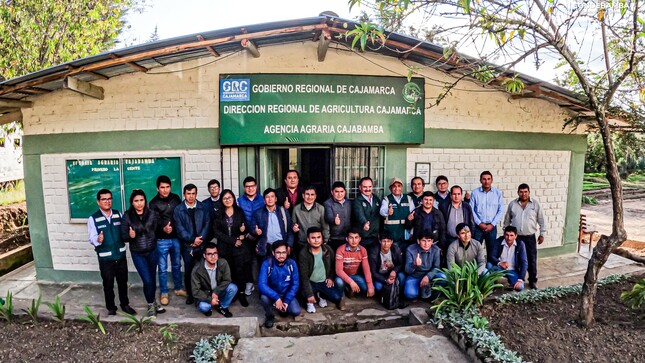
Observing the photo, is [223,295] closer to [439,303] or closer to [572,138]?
[439,303]

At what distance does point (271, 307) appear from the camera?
448cm

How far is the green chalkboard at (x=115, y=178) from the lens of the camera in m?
5.71

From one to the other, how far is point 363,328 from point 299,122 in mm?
3015

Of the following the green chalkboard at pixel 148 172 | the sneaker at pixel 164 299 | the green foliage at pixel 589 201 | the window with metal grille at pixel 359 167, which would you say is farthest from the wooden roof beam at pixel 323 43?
the green foliage at pixel 589 201

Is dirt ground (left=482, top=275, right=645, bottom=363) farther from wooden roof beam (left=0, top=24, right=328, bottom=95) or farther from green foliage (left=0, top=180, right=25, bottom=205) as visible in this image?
green foliage (left=0, top=180, right=25, bottom=205)

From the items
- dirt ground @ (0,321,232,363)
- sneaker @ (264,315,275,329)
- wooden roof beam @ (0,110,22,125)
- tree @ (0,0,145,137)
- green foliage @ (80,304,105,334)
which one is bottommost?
sneaker @ (264,315,275,329)

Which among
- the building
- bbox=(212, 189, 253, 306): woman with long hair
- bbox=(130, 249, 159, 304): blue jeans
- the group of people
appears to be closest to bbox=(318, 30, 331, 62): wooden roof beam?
the building

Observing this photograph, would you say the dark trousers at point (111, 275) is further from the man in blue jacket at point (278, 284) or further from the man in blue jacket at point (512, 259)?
the man in blue jacket at point (512, 259)

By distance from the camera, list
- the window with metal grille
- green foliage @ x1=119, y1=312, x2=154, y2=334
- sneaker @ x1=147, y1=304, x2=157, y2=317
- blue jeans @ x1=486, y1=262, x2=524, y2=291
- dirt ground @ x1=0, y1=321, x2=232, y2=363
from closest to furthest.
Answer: dirt ground @ x1=0, y1=321, x2=232, y2=363 → green foliage @ x1=119, y1=312, x2=154, y2=334 → sneaker @ x1=147, y1=304, x2=157, y2=317 → blue jeans @ x1=486, y1=262, x2=524, y2=291 → the window with metal grille

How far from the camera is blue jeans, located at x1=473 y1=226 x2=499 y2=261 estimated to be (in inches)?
218

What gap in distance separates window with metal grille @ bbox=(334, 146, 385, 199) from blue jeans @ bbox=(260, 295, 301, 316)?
2.09 m

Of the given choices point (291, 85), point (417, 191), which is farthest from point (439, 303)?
point (291, 85)

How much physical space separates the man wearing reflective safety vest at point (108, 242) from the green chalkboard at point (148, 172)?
131 centimetres

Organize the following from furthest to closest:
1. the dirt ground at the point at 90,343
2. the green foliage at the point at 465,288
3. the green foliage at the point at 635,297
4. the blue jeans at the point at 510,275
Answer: the blue jeans at the point at 510,275
the green foliage at the point at 465,288
the green foliage at the point at 635,297
the dirt ground at the point at 90,343
